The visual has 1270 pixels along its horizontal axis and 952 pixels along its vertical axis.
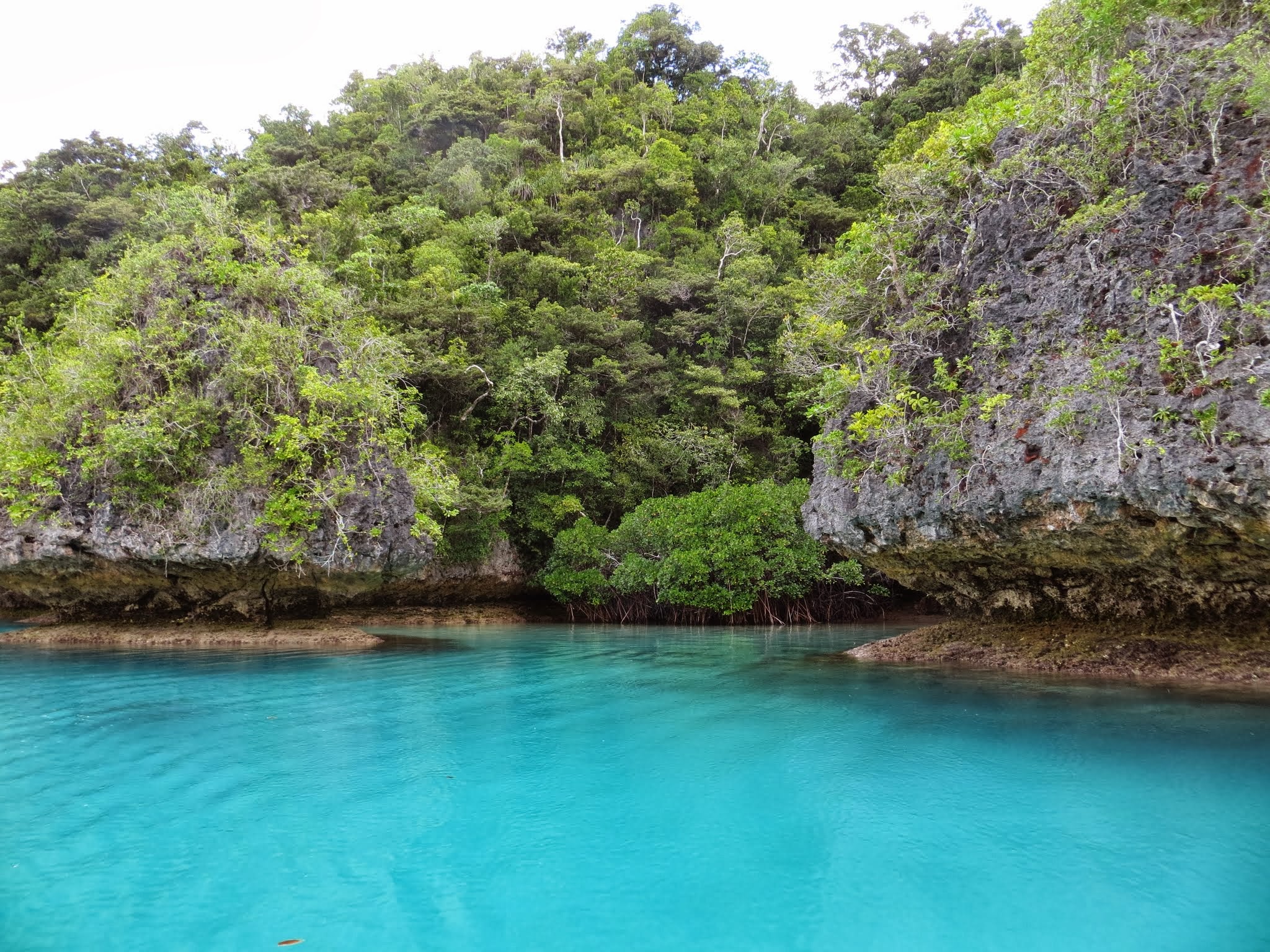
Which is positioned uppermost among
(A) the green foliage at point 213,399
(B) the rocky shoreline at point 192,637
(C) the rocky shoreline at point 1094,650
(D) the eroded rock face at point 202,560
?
(A) the green foliage at point 213,399

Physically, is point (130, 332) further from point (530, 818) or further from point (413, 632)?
point (530, 818)

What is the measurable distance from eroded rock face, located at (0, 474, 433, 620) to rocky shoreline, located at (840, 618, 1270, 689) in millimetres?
8051

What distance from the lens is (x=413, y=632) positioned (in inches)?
598

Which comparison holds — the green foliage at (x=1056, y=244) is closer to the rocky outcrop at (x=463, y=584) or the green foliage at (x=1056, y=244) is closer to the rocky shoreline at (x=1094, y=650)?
the rocky shoreline at (x=1094, y=650)

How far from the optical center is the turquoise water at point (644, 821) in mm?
2916

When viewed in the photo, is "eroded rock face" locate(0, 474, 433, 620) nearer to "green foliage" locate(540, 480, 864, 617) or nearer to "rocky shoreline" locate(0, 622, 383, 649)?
"rocky shoreline" locate(0, 622, 383, 649)

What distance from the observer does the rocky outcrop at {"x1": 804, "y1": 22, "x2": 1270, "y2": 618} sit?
5.85 meters

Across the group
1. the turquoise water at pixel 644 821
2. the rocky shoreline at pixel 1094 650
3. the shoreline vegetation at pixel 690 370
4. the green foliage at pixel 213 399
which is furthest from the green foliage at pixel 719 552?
the turquoise water at pixel 644 821

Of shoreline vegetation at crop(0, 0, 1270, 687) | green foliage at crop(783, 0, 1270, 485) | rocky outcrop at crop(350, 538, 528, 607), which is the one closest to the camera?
green foliage at crop(783, 0, 1270, 485)

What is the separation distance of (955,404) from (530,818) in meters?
6.86

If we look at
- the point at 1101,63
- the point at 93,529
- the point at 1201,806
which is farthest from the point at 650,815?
the point at 93,529

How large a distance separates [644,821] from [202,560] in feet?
34.8

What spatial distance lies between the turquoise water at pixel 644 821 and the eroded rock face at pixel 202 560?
14.5 feet

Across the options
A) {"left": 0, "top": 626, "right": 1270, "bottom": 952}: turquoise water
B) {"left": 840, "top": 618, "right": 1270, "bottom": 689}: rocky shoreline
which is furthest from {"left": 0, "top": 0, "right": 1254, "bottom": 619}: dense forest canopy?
{"left": 0, "top": 626, "right": 1270, "bottom": 952}: turquoise water
